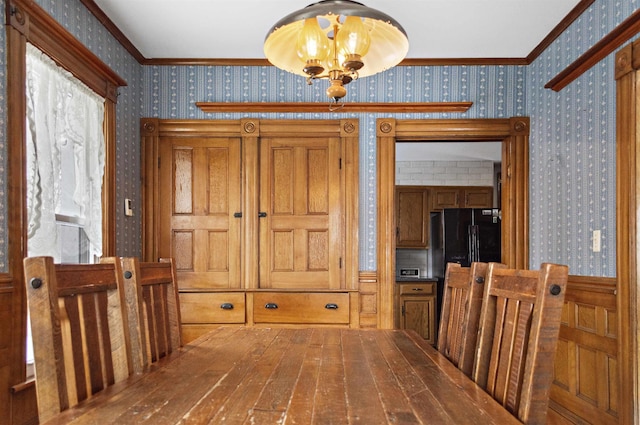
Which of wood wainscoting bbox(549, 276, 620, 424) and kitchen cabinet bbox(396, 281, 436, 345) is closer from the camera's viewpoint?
wood wainscoting bbox(549, 276, 620, 424)

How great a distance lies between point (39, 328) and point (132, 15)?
Result: 8.25ft

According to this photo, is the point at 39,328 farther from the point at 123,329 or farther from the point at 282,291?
the point at 282,291

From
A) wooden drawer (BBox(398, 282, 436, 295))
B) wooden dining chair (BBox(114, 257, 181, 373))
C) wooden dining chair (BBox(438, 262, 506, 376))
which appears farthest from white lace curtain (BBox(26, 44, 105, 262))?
wooden drawer (BBox(398, 282, 436, 295))

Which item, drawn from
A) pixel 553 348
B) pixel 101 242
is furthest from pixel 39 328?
pixel 101 242

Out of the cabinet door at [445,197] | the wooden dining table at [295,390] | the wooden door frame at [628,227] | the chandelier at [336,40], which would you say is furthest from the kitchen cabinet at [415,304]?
the wooden dining table at [295,390]

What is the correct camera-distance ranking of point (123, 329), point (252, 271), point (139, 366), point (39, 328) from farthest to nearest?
point (252, 271)
point (139, 366)
point (123, 329)
point (39, 328)

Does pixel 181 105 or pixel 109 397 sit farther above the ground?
pixel 181 105

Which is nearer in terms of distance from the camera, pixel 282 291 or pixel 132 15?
pixel 132 15

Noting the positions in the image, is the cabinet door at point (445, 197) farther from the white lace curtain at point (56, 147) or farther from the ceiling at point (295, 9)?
the white lace curtain at point (56, 147)

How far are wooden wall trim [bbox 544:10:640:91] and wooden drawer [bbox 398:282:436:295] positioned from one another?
3035 millimetres

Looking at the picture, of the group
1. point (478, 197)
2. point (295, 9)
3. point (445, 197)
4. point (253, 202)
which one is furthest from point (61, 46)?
point (478, 197)

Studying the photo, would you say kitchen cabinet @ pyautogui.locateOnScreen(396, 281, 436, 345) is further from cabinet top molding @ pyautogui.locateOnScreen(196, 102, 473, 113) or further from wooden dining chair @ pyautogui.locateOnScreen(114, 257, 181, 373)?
wooden dining chair @ pyautogui.locateOnScreen(114, 257, 181, 373)

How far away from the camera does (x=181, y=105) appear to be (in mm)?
3791

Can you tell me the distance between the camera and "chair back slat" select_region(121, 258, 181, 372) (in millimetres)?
1623
